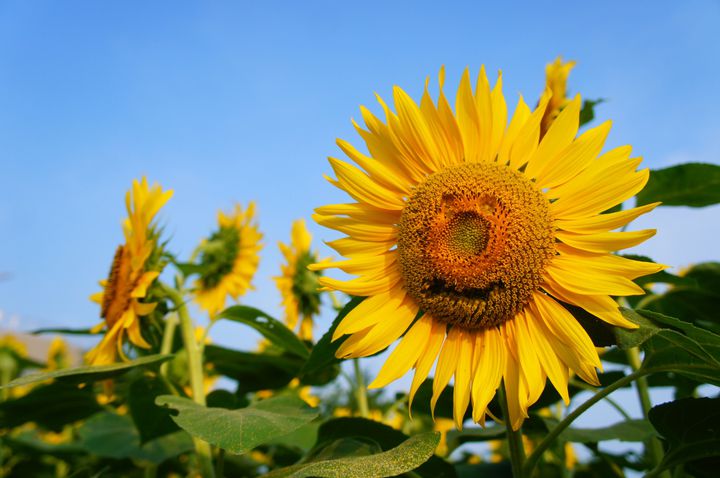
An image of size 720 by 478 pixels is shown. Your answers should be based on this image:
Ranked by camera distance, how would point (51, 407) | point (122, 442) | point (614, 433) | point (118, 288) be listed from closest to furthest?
point (614, 433) → point (118, 288) → point (51, 407) → point (122, 442)

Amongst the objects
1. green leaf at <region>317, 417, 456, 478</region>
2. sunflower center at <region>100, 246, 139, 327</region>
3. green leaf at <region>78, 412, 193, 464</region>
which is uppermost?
sunflower center at <region>100, 246, 139, 327</region>

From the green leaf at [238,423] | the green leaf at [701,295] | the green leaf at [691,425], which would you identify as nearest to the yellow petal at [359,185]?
the green leaf at [238,423]

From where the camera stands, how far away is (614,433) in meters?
2.12

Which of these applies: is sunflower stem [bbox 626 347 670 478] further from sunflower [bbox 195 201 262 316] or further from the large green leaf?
sunflower [bbox 195 201 262 316]

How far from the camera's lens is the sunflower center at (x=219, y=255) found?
3.81 meters

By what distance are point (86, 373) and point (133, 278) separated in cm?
44

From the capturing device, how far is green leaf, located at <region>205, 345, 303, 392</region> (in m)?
2.41

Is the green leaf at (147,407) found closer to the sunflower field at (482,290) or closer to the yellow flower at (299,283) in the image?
the sunflower field at (482,290)

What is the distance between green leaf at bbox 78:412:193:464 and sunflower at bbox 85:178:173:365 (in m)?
0.51

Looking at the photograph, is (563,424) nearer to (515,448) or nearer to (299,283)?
(515,448)

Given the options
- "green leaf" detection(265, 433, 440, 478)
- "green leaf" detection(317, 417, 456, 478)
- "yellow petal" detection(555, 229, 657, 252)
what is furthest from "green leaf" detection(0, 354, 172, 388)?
"yellow petal" detection(555, 229, 657, 252)

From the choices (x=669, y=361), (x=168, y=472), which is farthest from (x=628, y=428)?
(x=168, y=472)

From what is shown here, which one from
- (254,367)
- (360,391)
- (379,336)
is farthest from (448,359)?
(360,391)

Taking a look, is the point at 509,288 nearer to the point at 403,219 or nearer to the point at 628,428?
the point at 403,219
